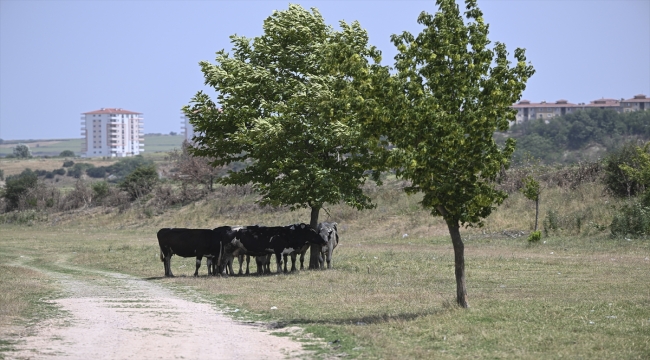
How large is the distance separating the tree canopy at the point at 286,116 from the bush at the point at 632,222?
43.8 feet

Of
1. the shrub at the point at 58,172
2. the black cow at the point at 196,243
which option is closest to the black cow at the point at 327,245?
the black cow at the point at 196,243

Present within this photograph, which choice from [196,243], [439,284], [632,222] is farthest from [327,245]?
[632,222]

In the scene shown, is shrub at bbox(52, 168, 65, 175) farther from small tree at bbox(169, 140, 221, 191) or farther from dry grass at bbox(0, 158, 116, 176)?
small tree at bbox(169, 140, 221, 191)

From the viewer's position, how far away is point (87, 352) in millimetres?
14828

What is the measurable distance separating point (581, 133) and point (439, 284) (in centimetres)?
11608

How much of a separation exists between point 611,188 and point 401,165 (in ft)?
113

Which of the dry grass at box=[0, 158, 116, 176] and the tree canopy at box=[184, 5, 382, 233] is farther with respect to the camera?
the dry grass at box=[0, 158, 116, 176]

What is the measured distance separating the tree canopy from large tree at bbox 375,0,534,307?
10559mm

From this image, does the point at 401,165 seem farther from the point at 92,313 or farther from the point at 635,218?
the point at 635,218

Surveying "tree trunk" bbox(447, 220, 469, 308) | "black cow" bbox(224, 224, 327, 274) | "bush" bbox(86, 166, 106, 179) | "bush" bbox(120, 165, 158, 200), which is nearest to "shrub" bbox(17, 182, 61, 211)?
"bush" bbox(120, 165, 158, 200)

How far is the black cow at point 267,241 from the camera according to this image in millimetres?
32156

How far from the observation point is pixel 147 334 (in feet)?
54.8

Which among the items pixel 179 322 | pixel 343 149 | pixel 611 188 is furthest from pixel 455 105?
pixel 611 188

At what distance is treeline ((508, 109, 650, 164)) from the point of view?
417 ft
